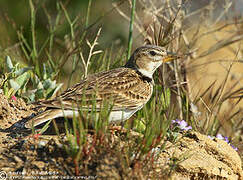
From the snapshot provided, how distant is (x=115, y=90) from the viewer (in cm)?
467

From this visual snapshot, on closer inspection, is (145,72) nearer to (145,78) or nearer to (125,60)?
(145,78)

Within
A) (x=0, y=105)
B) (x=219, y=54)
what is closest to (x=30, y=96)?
(x=0, y=105)

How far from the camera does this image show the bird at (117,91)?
4.07 metres

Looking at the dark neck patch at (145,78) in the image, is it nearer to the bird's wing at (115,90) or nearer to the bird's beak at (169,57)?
the bird's wing at (115,90)

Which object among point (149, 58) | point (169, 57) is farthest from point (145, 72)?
point (169, 57)

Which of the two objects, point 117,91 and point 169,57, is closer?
point 117,91

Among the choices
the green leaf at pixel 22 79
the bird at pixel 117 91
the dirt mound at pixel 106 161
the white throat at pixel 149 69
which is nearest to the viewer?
the dirt mound at pixel 106 161

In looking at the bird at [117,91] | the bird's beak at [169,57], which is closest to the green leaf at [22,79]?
the bird at [117,91]

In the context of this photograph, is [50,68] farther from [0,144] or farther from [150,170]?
[150,170]

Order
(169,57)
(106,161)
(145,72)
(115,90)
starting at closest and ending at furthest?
(106,161) < (115,90) < (169,57) < (145,72)

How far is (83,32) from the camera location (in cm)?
606

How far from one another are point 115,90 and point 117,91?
0.04 m

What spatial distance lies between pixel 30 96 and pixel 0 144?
1.24 metres

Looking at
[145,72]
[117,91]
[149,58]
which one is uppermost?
[149,58]
